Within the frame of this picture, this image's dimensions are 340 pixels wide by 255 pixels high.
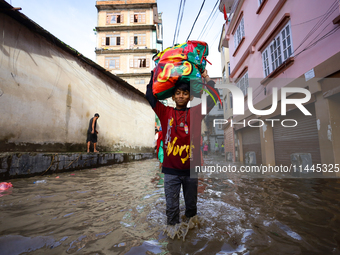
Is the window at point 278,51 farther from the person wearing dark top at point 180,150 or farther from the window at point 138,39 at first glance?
the window at point 138,39

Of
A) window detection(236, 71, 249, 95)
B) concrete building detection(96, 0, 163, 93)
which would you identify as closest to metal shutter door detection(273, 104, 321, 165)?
window detection(236, 71, 249, 95)

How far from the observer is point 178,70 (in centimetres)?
218

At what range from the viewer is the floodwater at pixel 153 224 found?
158 cm

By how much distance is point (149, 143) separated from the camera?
1595 centimetres

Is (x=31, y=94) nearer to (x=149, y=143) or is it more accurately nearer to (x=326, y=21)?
(x=326, y=21)

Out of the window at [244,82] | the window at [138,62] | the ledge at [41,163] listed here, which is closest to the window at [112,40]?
the window at [138,62]

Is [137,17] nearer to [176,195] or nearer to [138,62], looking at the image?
[138,62]

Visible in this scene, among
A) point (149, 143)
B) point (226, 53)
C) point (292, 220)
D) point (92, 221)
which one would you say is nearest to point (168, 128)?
point (92, 221)

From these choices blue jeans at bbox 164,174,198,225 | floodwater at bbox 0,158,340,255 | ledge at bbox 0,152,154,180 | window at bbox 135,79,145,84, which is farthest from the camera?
window at bbox 135,79,145,84

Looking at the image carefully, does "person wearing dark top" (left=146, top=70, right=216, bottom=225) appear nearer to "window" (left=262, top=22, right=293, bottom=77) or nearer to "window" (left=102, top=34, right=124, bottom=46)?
"window" (left=262, top=22, right=293, bottom=77)

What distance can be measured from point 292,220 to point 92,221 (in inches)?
86.4

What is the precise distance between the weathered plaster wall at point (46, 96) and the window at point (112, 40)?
1696cm

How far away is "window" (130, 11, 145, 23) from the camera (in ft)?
82.5

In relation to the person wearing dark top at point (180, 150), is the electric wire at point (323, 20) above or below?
above
